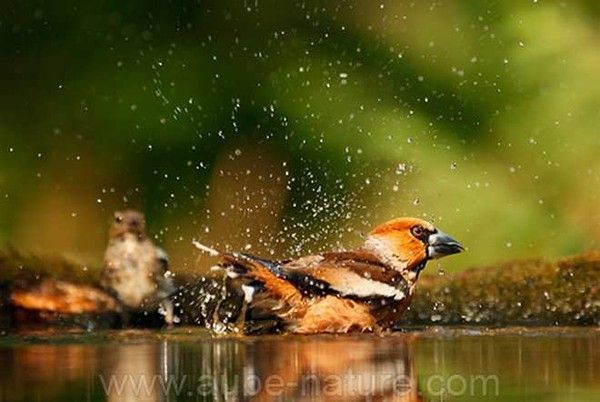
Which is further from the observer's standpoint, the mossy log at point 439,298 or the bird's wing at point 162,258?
the bird's wing at point 162,258

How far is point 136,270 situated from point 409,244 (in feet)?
5.58

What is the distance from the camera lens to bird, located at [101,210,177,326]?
1041 cm

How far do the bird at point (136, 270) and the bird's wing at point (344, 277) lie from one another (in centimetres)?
104

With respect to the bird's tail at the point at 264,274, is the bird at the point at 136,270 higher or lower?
higher

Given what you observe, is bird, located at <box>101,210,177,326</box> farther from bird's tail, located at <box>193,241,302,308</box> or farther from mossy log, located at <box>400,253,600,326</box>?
mossy log, located at <box>400,253,600,326</box>

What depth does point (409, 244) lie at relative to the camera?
9.81 metres

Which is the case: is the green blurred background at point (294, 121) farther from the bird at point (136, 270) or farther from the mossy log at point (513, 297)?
the mossy log at point (513, 297)

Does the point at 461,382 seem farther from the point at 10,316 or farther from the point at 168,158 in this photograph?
the point at 168,158

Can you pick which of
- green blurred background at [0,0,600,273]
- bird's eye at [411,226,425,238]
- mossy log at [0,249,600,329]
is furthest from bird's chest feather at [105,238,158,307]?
bird's eye at [411,226,425,238]

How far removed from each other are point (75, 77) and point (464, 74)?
2.25 m

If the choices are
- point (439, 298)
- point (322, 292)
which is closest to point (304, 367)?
point (322, 292)

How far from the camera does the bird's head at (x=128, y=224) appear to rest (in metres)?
11.2

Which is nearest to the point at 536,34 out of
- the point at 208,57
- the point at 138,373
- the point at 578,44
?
the point at 578,44

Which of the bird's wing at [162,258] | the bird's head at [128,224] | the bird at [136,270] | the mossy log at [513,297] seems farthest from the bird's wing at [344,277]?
the bird's head at [128,224]
